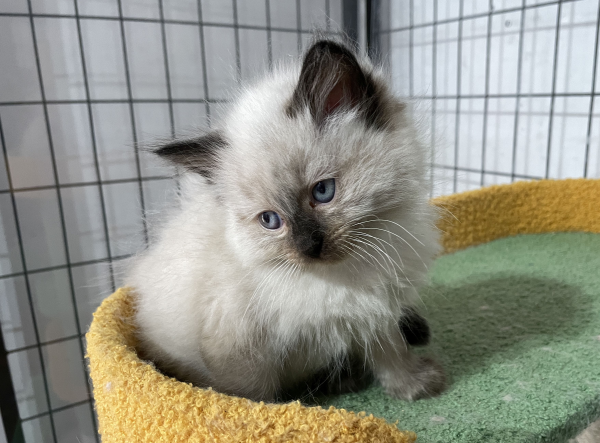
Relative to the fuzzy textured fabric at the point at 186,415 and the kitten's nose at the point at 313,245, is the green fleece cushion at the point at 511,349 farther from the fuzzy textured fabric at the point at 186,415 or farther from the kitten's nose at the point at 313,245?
the kitten's nose at the point at 313,245

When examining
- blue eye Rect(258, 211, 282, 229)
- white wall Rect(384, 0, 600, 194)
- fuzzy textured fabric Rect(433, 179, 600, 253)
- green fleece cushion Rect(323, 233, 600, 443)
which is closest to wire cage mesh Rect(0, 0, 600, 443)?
white wall Rect(384, 0, 600, 194)

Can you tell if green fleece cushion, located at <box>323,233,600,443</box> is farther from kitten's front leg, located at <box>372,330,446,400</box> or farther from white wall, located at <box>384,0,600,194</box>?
white wall, located at <box>384,0,600,194</box>

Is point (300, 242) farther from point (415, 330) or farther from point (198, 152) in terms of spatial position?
point (415, 330)

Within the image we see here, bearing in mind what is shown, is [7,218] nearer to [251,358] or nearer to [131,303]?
[131,303]

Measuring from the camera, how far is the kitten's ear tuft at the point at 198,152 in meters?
0.76

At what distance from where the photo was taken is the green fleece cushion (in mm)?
745

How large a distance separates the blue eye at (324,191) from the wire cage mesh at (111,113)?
805 mm

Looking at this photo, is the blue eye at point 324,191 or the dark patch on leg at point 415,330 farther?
the dark patch on leg at point 415,330

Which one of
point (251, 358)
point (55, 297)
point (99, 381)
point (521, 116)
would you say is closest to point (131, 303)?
point (99, 381)

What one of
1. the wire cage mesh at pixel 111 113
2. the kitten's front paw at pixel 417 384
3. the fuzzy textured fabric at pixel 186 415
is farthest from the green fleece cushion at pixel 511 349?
the wire cage mesh at pixel 111 113

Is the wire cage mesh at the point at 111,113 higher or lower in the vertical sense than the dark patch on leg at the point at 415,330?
higher

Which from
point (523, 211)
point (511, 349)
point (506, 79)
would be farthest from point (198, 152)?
point (506, 79)

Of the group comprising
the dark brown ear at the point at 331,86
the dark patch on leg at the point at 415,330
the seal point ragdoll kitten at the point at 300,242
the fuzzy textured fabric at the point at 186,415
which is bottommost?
the dark patch on leg at the point at 415,330

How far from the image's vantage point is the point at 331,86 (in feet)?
2.40
